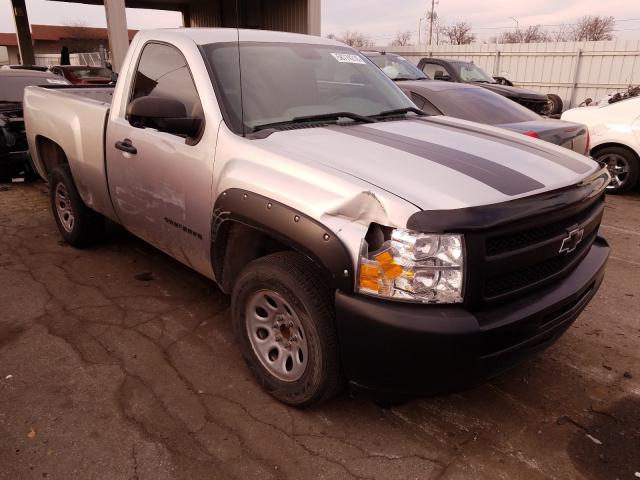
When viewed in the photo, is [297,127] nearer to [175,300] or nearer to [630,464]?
[175,300]

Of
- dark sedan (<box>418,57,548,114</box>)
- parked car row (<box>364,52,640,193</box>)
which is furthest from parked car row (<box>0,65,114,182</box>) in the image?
dark sedan (<box>418,57,548,114</box>)

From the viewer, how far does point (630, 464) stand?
2396 mm

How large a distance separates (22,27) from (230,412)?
25460 millimetres

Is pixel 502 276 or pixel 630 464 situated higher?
pixel 502 276

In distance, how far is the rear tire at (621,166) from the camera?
754cm

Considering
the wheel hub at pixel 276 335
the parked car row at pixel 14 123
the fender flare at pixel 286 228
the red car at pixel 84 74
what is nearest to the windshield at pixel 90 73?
the red car at pixel 84 74

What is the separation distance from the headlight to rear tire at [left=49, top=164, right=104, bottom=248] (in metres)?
3.49

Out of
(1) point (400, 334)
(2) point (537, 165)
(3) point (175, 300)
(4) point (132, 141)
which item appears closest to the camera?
(1) point (400, 334)

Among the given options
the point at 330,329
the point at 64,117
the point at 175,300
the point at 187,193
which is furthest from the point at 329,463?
the point at 64,117

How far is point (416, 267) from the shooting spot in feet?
6.89

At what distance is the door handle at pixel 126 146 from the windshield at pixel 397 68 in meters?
6.14

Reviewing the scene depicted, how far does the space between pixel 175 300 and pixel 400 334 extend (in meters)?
2.35

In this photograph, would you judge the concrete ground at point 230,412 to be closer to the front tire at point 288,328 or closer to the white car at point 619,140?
the front tire at point 288,328

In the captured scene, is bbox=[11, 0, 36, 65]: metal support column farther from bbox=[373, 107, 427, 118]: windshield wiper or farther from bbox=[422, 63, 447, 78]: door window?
bbox=[373, 107, 427, 118]: windshield wiper
